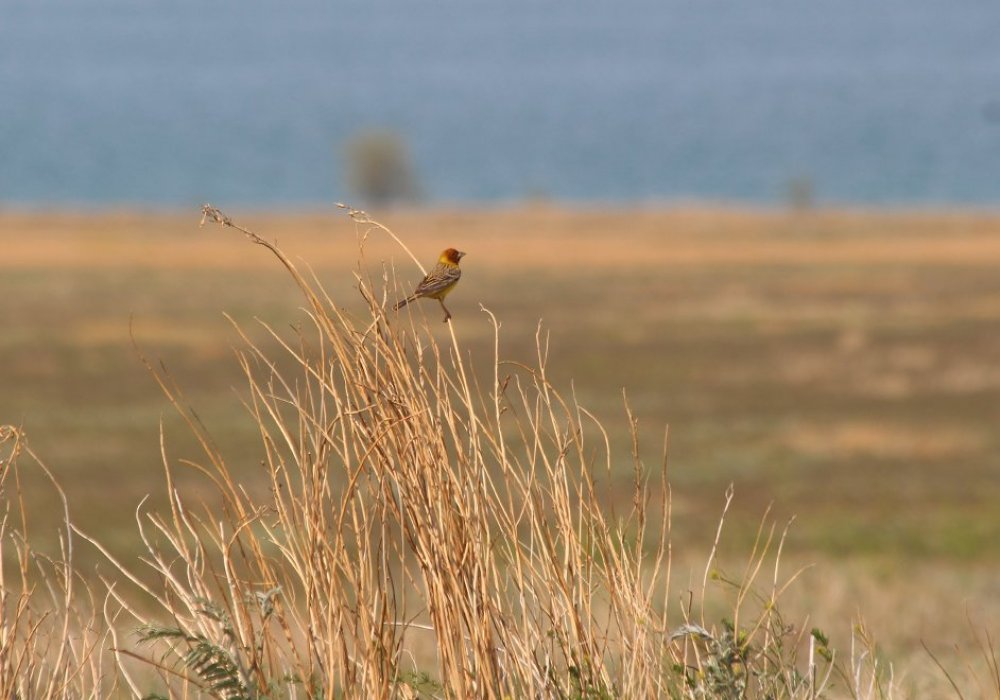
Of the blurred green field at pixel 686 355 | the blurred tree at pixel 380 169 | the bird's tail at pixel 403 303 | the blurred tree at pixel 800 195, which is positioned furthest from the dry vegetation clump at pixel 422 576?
the blurred tree at pixel 380 169

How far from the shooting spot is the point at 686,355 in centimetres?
2730

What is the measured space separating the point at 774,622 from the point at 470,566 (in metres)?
0.65

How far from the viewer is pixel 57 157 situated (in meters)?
162

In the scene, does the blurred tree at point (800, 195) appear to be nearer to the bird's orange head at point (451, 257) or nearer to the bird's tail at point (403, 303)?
the bird's orange head at point (451, 257)

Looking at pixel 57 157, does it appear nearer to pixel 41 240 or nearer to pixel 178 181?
pixel 178 181

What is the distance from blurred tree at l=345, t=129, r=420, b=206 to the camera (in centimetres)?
9781

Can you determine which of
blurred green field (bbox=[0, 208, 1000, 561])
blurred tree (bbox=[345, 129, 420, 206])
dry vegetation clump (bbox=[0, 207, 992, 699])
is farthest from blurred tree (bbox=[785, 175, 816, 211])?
dry vegetation clump (bbox=[0, 207, 992, 699])

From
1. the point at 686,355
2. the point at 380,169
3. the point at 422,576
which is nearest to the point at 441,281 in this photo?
the point at 422,576

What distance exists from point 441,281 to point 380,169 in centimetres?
9557

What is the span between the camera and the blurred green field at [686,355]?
16406 mm

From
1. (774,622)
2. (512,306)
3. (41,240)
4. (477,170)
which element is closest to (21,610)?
(774,622)

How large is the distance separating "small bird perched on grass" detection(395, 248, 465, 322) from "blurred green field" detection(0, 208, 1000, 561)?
0.12 metres

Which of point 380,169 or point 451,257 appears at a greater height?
point 451,257

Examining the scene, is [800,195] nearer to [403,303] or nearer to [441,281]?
[441,281]
